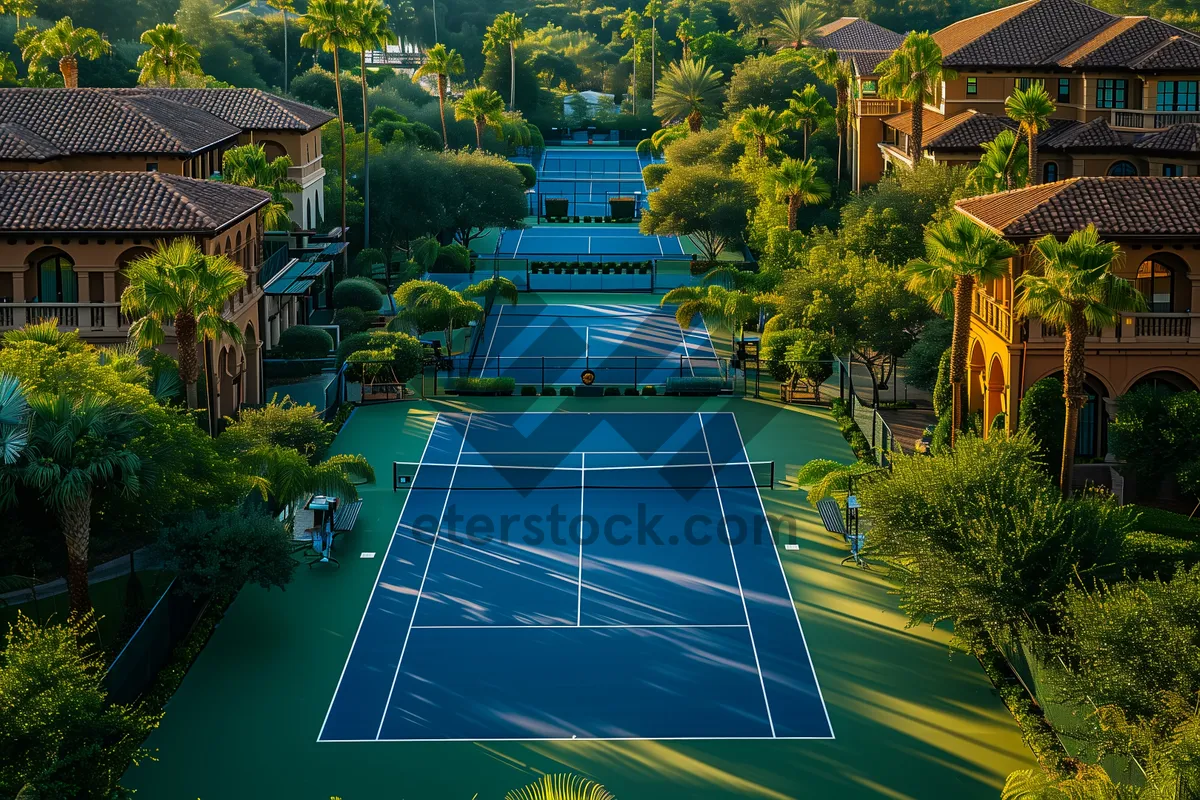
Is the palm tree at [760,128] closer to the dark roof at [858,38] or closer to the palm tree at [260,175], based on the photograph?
the palm tree at [260,175]

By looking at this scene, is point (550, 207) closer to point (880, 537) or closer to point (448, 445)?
point (448, 445)

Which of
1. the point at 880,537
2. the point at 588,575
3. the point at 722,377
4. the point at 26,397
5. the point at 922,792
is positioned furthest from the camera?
the point at 722,377

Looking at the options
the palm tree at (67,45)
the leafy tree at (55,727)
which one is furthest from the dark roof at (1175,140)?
the palm tree at (67,45)

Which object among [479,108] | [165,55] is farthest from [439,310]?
[479,108]

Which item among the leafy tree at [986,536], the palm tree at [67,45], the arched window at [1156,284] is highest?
the palm tree at [67,45]

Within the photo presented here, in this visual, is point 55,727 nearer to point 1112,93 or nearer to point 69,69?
point 1112,93

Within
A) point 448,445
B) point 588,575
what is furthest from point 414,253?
point 588,575

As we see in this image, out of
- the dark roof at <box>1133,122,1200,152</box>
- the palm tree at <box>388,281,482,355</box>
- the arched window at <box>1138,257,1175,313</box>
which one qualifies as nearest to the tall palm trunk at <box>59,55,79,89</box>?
the palm tree at <box>388,281,482,355</box>
